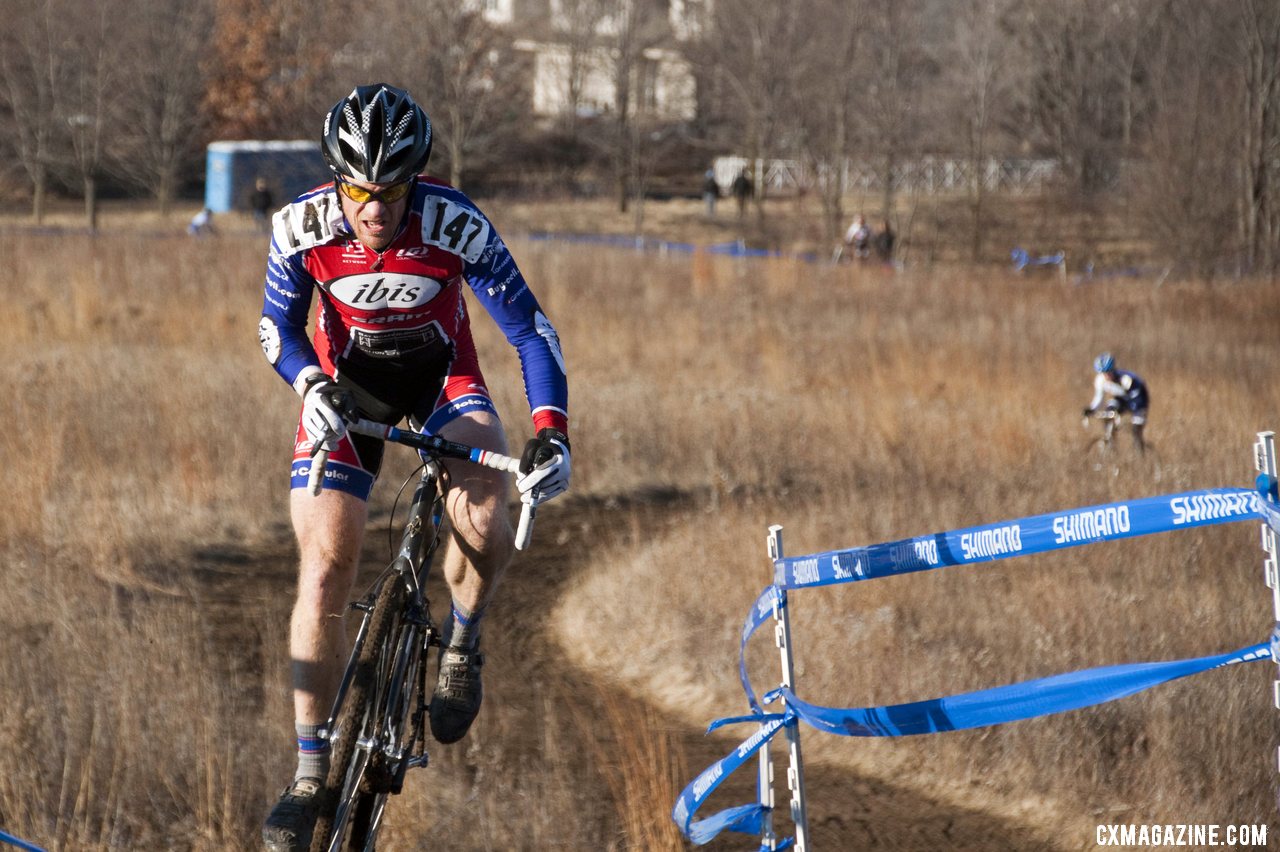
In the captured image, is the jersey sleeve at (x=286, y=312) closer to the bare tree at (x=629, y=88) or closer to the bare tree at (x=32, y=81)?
the bare tree at (x=32, y=81)

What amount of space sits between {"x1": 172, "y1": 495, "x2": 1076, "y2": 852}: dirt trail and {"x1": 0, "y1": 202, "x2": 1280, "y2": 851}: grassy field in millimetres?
27

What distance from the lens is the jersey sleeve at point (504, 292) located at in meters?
4.88

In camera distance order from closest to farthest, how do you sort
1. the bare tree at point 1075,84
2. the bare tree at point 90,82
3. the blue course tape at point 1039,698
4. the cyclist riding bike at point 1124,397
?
the blue course tape at point 1039,698
the cyclist riding bike at point 1124,397
the bare tree at point 90,82
the bare tree at point 1075,84

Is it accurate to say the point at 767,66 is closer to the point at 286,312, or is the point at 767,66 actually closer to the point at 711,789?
the point at 286,312

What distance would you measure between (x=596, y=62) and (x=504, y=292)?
162 feet

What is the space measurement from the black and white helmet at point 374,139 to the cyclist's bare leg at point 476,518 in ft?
3.11

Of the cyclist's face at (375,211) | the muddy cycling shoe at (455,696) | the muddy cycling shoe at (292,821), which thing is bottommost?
the muddy cycling shoe at (292,821)

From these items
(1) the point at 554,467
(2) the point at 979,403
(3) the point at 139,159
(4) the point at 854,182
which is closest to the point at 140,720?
(1) the point at 554,467

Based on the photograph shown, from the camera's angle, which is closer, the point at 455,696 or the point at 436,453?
the point at 436,453

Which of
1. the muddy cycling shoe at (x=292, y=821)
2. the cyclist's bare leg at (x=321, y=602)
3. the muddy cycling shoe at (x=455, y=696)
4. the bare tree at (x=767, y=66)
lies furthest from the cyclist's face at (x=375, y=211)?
the bare tree at (x=767, y=66)

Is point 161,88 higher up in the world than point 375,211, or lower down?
higher up

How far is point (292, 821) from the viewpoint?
13.7 feet

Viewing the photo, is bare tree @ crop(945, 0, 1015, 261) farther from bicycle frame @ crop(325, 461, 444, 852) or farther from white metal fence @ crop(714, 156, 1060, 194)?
bicycle frame @ crop(325, 461, 444, 852)

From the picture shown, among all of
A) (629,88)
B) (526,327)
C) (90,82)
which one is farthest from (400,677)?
(629,88)
